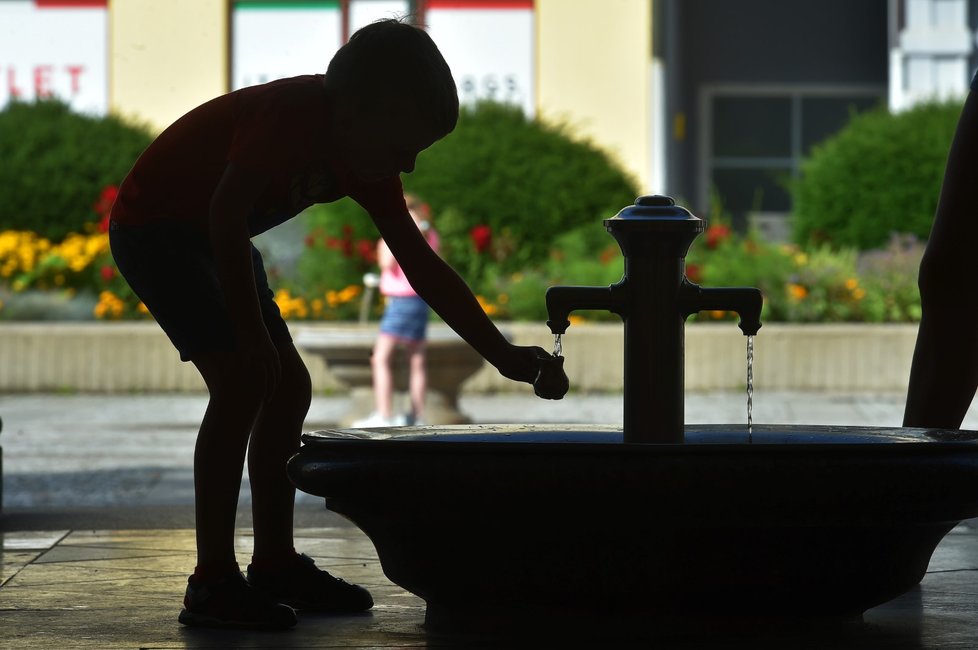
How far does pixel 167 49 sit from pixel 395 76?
15.5m

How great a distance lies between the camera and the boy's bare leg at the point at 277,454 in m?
A: 3.47

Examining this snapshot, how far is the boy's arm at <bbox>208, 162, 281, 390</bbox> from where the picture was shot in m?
3.09

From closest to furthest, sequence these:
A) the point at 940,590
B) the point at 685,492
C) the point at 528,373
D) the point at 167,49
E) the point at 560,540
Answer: the point at 685,492 < the point at 560,540 < the point at 528,373 < the point at 940,590 < the point at 167,49

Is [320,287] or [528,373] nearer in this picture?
[528,373]

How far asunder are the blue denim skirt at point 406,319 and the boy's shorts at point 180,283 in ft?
20.5

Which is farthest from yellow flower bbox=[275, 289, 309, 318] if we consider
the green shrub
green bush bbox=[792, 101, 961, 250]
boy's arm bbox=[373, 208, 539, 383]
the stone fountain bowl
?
the stone fountain bowl

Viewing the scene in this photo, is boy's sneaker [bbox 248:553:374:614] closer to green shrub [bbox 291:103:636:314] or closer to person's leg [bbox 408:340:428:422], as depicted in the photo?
person's leg [bbox 408:340:428:422]

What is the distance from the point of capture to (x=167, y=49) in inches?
714

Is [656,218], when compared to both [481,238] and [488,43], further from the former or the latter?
[488,43]

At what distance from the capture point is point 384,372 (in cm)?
964

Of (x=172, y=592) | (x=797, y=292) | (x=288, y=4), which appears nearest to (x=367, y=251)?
(x=797, y=292)

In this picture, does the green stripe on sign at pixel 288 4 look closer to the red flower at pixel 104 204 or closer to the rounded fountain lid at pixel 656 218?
the red flower at pixel 104 204

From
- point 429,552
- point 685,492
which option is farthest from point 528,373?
point 685,492

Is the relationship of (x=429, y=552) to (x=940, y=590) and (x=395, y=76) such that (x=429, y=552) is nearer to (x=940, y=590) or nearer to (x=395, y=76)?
(x=395, y=76)
